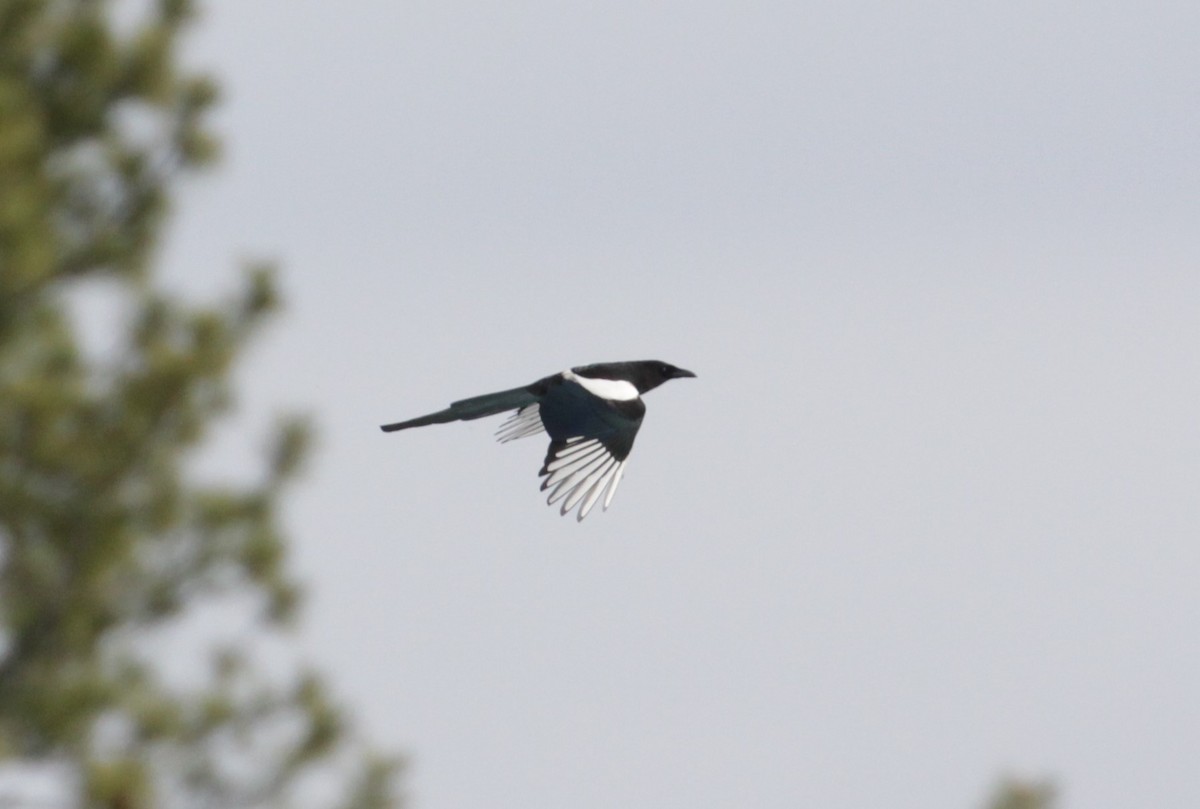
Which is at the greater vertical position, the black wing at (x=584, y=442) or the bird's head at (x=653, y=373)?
the bird's head at (x=653, y=373)

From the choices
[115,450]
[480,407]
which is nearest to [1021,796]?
[115,450]

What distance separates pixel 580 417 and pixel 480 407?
90cm

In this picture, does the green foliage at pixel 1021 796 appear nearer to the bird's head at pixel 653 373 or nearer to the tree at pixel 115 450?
the tree at pixel 115 450

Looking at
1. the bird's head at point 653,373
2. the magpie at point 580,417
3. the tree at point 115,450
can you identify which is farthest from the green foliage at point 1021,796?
the bird's head at point 653,373

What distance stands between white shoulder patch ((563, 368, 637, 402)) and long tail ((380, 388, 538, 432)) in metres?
0.30

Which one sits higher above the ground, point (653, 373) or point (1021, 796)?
point (653, 373)

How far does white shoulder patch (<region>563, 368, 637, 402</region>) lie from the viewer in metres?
13.6

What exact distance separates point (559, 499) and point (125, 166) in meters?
3.79

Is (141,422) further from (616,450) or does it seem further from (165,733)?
(616,450)

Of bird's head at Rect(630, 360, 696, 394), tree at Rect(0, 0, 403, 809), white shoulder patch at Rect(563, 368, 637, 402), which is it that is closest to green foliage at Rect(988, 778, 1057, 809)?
tree at Rect(0, 0, 403, 809)

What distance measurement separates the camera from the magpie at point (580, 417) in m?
12.6

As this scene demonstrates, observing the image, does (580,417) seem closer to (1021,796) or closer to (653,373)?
(653,373)

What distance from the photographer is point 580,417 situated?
523 inches

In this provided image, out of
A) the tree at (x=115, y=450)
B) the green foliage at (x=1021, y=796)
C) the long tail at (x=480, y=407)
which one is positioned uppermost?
the long tail at (x=480, y=407)
